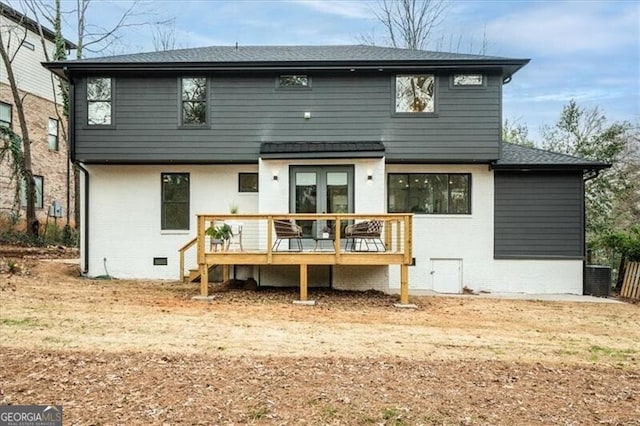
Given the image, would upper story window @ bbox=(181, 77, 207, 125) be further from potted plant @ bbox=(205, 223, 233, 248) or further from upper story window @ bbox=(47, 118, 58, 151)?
upper story window @ bbox=(47, 118, 58, 151)

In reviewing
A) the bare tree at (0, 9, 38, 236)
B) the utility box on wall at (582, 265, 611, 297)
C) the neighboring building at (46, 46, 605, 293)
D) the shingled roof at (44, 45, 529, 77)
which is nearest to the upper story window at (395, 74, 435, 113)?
the neighboring building at (46, 46, 605, 293)

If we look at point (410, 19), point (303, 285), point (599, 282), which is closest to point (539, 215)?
point (599, 282)

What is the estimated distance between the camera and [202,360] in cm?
512

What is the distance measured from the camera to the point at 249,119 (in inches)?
454

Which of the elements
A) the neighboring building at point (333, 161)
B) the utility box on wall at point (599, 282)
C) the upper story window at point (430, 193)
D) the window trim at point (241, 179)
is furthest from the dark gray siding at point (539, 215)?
the window trim at point (241, 179)

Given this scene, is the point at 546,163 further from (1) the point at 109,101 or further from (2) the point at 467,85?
(1) the point at 109,101

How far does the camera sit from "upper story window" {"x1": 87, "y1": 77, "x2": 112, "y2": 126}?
1163 centimetres

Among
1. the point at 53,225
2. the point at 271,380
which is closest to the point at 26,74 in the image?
the point at 53,225

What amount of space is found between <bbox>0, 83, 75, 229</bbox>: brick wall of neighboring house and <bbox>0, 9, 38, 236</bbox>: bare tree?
0.72 m

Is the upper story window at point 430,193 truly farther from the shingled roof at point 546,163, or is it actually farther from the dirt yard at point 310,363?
the dirt yard at point 310,363

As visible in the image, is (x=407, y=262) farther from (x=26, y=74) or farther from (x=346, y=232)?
(x=26, y=74)

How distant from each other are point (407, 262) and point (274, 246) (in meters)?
3.21

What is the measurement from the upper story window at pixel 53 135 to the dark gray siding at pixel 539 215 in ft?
65.5

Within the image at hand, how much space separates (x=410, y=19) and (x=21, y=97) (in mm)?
18392
